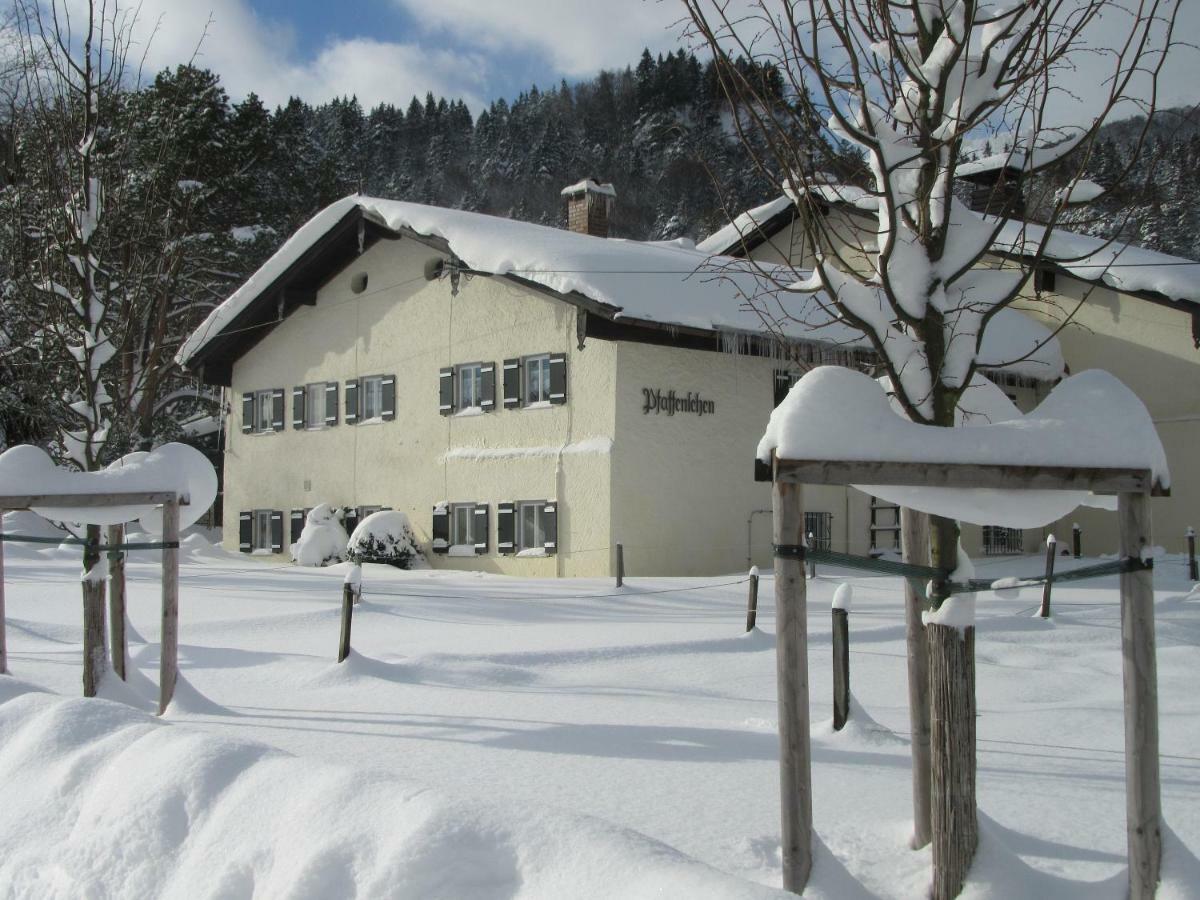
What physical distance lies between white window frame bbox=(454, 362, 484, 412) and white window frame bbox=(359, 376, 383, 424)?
2.30 m

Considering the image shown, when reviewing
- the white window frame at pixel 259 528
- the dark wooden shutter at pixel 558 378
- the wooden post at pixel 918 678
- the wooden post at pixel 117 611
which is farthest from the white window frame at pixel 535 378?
the wooden post at pixel 918 678

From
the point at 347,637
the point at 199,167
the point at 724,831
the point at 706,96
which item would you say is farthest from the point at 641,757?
the point at 706,96

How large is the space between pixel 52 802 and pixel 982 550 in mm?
21090

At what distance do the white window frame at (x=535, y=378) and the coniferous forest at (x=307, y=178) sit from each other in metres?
3.97

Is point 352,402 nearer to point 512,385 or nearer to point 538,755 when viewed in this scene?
point 512,385

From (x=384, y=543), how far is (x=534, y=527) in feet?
8.67

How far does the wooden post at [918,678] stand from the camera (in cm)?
446

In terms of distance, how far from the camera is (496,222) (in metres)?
21.0

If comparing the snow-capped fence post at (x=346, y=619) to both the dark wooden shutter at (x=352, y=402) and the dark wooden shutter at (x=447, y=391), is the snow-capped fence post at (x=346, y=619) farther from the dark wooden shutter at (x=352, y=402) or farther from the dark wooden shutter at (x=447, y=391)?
the dark wooden shutter at (x=352, y=402)

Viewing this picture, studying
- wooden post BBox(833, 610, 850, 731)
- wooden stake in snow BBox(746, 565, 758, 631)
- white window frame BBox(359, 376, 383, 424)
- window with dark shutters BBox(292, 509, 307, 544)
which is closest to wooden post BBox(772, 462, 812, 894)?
wooden post BBox(833, 610, 850, 731)

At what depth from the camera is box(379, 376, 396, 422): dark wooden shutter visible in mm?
21344

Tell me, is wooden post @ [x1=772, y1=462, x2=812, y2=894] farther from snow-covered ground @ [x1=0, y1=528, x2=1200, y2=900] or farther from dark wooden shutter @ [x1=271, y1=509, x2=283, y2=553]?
dark wooden shutter @ [x1=271, y1=509, x2=283, y2=553]

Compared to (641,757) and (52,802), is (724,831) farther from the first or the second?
(52,802)

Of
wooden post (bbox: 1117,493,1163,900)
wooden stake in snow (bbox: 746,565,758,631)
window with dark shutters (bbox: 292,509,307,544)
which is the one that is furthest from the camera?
window with dark shutters (bbox: 292,509,307,544)
